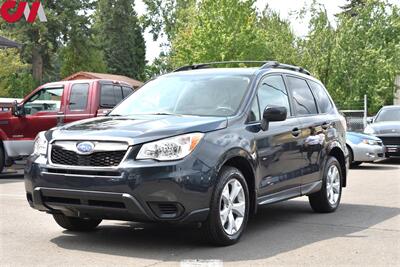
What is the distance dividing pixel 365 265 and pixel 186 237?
1.90 meters

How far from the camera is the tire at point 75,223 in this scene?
6.63 meters

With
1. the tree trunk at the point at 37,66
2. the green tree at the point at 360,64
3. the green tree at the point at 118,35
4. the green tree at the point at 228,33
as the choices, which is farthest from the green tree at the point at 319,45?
Result: the green tree at the point at 118,35

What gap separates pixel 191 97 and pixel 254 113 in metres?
0.71

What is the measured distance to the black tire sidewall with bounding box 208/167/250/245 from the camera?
5699mm

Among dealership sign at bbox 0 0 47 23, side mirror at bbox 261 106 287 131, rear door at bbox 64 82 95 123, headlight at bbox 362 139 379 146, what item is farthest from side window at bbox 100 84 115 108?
dealership sign at bbox 0 0 47 23

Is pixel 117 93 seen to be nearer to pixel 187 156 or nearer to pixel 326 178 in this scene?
pixel 326 178

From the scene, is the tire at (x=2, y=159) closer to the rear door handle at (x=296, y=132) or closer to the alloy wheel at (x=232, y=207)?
the rear door handle at (x=296, y=132)

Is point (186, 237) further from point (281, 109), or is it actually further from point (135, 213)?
point (281, 109)

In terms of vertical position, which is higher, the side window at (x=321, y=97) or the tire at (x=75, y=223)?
the side window at (x=321, y=97)

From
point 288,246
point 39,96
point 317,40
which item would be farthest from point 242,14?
point 288,246

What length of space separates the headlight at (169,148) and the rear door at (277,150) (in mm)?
1088

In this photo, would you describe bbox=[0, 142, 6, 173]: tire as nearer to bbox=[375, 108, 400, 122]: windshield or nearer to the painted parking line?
the painted parking line

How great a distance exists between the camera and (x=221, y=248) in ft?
19.3

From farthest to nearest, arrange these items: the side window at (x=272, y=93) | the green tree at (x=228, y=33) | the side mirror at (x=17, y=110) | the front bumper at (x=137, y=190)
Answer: the green tree at (x=228, y=33) < the side mirror at (x=17, y=110) < the side window at (x=272, y=93) < the front bumper at (x=137, y=190)
